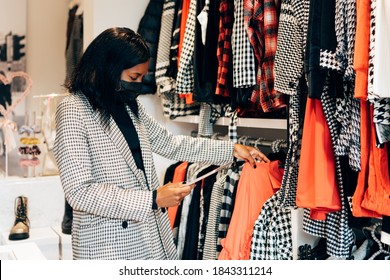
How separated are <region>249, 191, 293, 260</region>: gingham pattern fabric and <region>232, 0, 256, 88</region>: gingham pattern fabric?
35 cm

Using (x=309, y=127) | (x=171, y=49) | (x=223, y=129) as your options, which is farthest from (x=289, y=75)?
(x=223, y=129)

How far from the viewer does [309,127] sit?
1.19 meters

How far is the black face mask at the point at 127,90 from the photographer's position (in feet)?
3.91

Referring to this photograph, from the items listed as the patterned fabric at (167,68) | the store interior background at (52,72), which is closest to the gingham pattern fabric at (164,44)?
the patterned fabric at (167,68)

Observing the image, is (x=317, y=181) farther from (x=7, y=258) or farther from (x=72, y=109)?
(x=7, y=258)

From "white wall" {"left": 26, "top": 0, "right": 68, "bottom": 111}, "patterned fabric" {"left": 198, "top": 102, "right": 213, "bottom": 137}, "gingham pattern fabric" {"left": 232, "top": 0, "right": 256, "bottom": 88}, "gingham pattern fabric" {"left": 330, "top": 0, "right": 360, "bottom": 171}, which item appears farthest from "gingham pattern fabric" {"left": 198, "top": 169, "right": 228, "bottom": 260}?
"white wall" {"left": 26, "top": 0, "right": 68, "bottom": 111}

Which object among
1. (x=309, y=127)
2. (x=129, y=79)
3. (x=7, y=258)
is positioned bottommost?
(x=7, y=258)

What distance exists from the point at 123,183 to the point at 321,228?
53cm

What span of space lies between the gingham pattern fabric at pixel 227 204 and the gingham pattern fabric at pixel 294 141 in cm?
29

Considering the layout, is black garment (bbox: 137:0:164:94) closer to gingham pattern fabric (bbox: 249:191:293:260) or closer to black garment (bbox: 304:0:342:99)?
gingham pattern fabric (bbox: 249:191:293:260)

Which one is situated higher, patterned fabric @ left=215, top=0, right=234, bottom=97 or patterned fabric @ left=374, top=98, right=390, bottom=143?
patterned fabric @ left=215, top=0, right=234, bottom=97

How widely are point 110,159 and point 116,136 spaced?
0.06 metres

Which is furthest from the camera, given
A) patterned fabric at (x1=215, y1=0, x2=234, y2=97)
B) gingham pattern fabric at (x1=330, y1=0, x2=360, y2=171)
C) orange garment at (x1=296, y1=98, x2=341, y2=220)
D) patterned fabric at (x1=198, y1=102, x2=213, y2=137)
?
patterned fabric at (x1=198, y1=102, x2=213, y2=137)

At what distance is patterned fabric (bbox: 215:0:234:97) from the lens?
155 cm
